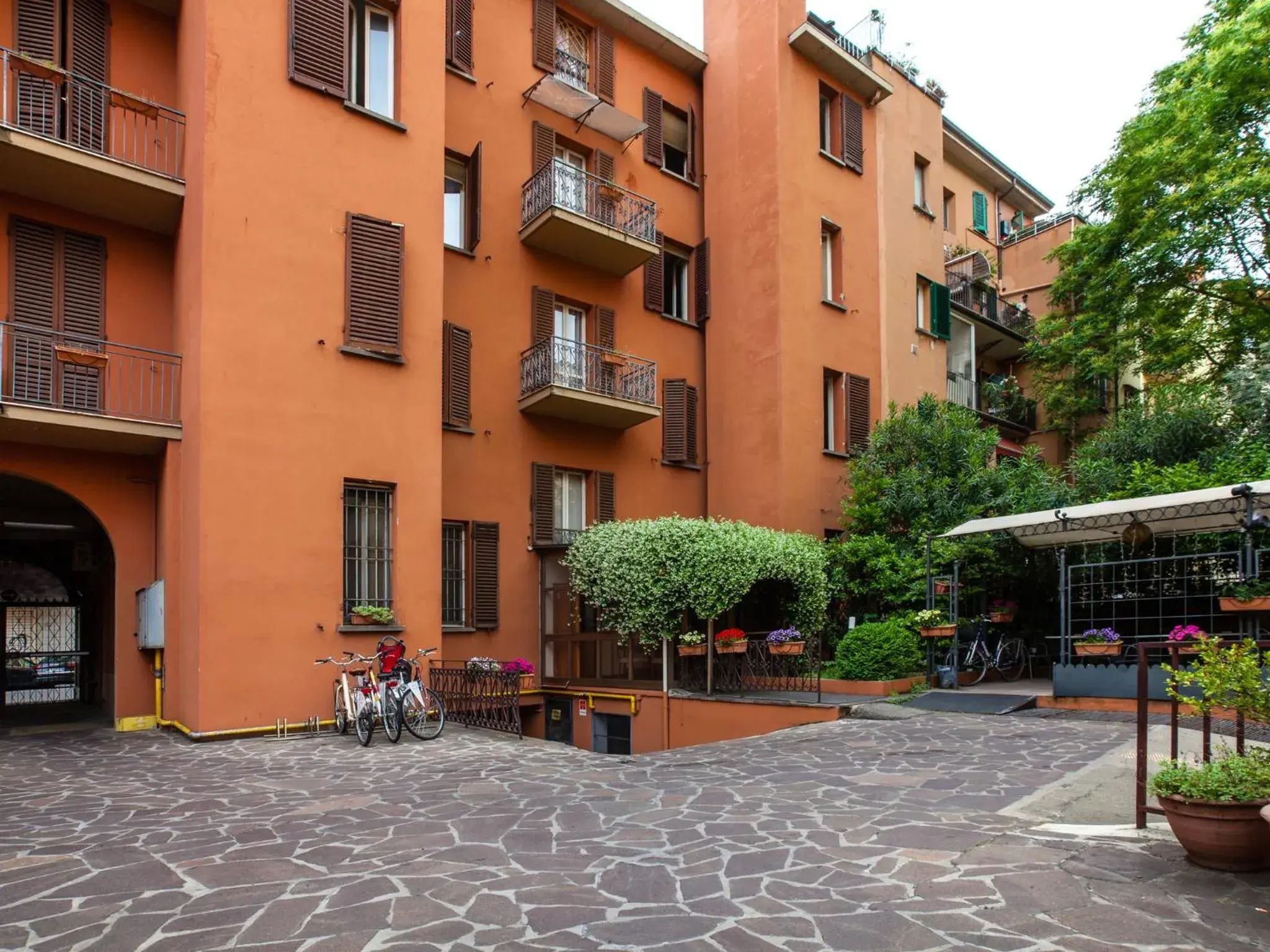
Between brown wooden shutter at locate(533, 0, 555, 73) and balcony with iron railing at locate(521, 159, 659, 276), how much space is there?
78.5 inches

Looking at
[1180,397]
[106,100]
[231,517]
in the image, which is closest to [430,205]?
[106,100]

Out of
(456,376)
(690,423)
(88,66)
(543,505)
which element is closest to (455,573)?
(543,505)

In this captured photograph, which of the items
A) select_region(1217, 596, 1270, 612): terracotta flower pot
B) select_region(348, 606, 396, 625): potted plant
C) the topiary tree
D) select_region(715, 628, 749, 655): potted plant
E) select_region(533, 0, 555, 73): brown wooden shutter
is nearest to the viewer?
select_region(1217, 596, 1270, 612): terracotta flower pot

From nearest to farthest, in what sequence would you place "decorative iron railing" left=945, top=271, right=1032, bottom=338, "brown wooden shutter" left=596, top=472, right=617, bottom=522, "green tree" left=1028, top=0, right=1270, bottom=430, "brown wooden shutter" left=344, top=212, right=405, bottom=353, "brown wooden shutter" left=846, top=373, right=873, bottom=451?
"brown wooden shutter" left=344, top=212, right=405, bottom=353 → "brown wooden shutter" left=596, top=472, right=617, bottom=522 → "green tree" left=1028, top=0, right=1270, bottom=430 → "brown wooden shutter" left=846, top=373, right=873, bottom=451 → "decorative iron railing" left=945, top=271, right=1032, bottom=338

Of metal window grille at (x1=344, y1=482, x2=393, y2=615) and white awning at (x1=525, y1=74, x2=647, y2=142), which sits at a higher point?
white awning at (x1=525, y1=74, x2=647, y2=142)

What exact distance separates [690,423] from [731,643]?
5729 mm

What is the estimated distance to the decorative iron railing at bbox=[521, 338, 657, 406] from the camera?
15.4 m

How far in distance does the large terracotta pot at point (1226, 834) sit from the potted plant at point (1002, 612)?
36.6ft

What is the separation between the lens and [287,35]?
12.2 meters

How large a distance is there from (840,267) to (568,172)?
626cm

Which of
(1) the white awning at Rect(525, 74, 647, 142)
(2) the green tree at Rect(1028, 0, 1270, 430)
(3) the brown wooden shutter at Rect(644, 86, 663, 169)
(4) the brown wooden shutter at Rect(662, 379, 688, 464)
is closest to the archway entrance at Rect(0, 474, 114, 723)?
(4) the brown wooden shutter at Rect(662, 379, 688, 464)

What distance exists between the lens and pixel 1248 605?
11234 millimetres

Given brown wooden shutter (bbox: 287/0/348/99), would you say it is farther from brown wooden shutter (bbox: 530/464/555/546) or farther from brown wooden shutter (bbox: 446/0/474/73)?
brown wooden shutter (bbox: 530/464/555/546)

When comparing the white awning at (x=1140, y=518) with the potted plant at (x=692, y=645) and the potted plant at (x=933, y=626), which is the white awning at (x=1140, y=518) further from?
the potted plant at (x=692, y=645)
